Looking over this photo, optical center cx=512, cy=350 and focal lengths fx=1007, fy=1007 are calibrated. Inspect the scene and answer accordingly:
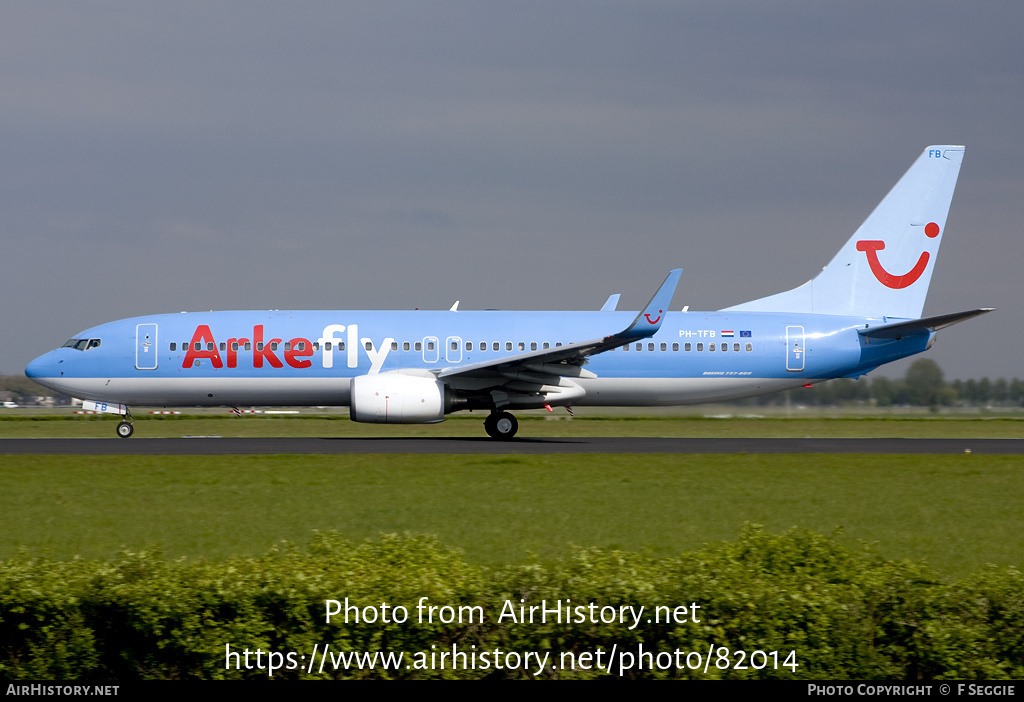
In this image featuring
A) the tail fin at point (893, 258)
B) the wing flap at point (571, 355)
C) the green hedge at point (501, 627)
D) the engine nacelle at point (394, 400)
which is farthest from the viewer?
the tail fin at point (893, 258)

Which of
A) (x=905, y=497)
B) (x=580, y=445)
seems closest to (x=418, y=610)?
(x=905, y=497)

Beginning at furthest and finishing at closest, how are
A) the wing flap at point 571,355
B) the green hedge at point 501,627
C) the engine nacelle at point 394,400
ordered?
the wing flap at point 571,355 < the engine nacelle at point 394,400 < the green hedge at point 501,627

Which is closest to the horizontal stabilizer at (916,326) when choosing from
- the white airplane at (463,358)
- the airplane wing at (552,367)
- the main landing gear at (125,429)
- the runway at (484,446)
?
the white airplane at (463,358)

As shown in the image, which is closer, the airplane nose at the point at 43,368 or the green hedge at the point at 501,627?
the green hedge at the point at 501,627

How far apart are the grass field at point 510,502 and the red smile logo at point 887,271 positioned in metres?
13.8

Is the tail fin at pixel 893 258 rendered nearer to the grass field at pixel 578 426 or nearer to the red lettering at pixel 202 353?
the grass field at pixel 578 426

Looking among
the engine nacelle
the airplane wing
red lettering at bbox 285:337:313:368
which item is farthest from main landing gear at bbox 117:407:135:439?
the airplane wing

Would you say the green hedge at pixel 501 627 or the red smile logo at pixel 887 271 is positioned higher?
the red smile logo at pixel 887 271

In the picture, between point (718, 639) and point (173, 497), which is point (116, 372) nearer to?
point (173, 497)

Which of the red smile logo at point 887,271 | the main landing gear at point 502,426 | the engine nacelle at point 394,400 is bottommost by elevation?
the main landing gear at point 502,426

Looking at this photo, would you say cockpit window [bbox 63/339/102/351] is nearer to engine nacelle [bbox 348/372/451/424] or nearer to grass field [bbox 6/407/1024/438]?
grass field [bbox 6/407/1024/438]

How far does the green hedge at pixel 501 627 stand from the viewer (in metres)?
6.38

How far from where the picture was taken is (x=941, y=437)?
106ft

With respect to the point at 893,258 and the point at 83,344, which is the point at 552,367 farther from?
the point at 83,344
